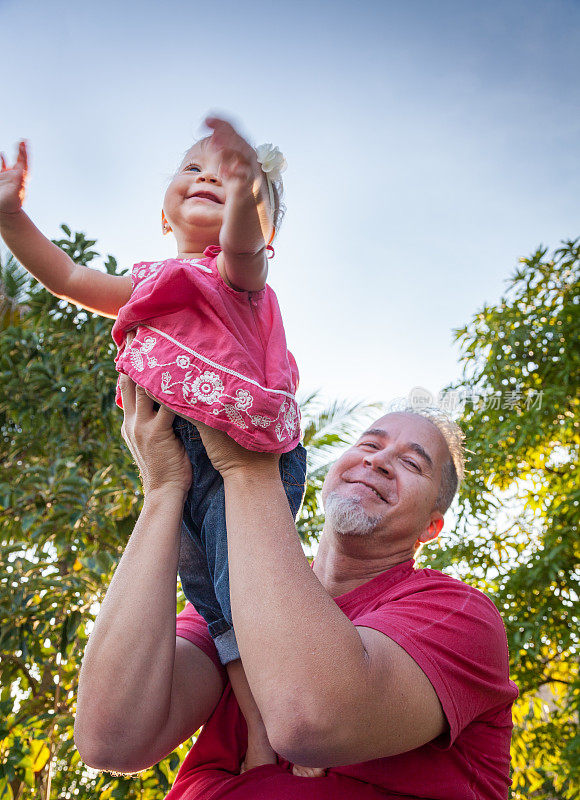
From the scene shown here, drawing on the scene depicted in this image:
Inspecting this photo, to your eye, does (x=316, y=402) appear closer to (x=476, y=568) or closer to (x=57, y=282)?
(x=476, y=568)

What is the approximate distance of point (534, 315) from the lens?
15.2 feet

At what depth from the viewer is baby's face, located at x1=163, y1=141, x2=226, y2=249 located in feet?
4.61

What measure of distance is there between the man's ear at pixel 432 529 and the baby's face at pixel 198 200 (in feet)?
3.16

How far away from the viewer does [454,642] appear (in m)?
1.22

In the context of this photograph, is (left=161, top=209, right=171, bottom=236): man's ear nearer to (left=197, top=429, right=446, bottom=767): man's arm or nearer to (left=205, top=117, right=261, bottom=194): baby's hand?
(left=205, top=117, right=261, bottom=194): baby's hand

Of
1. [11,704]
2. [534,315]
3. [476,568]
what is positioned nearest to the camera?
[11,704]

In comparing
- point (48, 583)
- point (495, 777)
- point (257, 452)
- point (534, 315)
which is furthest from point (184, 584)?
point (534, 315)

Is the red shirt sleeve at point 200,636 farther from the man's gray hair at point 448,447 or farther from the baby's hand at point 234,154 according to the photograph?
the baby's hand at point 234,154

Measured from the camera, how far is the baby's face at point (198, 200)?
141cm

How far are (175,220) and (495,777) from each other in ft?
4.29

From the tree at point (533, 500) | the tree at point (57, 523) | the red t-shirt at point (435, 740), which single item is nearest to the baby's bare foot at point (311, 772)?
the red t-shirt at point (435, 740)

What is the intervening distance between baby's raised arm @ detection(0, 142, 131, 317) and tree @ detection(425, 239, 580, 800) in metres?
3.04

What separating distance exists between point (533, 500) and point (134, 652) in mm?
3747

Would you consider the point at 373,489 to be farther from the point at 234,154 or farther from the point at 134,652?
the point at 234,154
